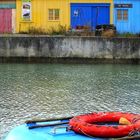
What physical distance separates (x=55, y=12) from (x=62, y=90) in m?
22.4

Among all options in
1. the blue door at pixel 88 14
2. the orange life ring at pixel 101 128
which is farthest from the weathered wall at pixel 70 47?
the orange life ring at pixel 101 128

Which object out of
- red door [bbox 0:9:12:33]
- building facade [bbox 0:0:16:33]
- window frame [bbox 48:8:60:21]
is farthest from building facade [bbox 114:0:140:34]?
red door [bbox 0:9:12:33]

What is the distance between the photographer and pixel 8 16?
44.9 metres

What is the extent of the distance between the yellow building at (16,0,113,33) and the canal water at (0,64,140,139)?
9.90m

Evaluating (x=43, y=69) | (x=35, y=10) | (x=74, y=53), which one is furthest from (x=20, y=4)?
(x=43, y=69)

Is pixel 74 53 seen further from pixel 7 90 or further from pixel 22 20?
pixel 7 90

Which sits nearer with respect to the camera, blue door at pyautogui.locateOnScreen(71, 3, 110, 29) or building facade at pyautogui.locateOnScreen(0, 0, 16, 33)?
blue door at pyautogui.locateOnScreen(71, 3, 110, 29)

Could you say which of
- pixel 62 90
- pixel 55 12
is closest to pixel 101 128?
pixel 62 90

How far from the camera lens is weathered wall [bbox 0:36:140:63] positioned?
3666 centimetres

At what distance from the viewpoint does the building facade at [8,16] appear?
4472 cm

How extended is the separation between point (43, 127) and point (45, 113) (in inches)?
270

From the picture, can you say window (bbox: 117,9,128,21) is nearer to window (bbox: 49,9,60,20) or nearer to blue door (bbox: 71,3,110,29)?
blue door (bbox: 71,3,110,29)

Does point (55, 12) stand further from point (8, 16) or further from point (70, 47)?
point (70, 47)

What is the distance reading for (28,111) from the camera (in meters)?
17.3
